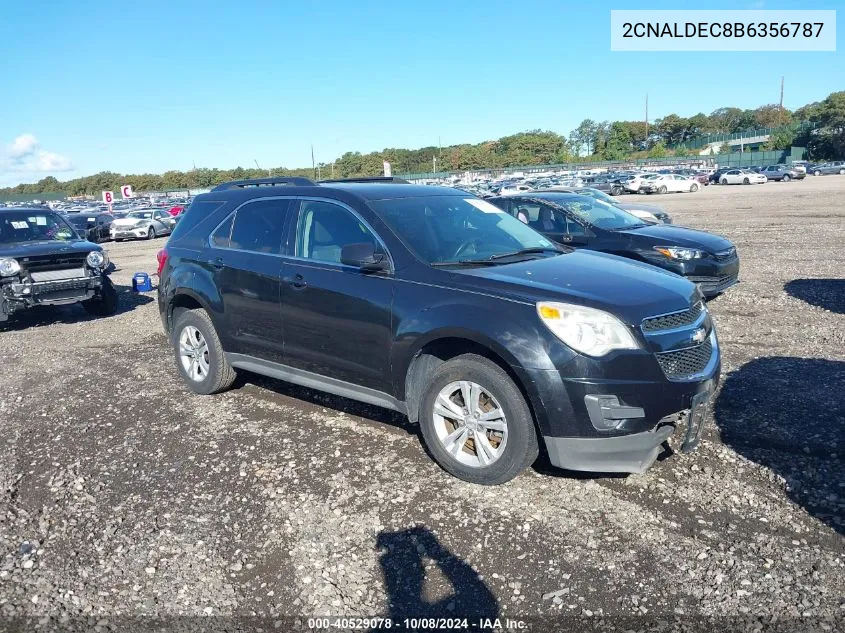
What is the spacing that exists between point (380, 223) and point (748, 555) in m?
3.03

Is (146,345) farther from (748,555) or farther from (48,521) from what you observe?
(748,555)

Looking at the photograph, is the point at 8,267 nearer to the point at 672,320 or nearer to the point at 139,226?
the point at 672,320

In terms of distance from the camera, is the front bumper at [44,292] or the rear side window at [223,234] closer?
the rear side window at [223,234]

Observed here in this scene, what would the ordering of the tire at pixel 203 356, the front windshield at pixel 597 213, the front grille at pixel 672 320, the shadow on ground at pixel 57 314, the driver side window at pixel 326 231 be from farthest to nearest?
the shadow on ground at pixel 57 314 → the front windshield at pixel 597 213 → the tire at pixel 203 356 → the driver side window at pixel 326 231 → the front grille at pixel 672 320

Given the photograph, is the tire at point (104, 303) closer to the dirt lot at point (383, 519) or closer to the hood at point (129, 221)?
the dirt lot at point (383, 519)

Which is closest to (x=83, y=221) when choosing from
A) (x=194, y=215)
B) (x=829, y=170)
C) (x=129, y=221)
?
(x=129, y=221)

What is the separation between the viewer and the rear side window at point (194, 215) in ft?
19.9

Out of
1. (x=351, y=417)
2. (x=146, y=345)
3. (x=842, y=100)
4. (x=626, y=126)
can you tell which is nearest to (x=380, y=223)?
(x=351, y=417)

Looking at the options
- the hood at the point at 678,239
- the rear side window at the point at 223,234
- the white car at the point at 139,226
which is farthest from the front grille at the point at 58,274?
the white car at the point at 139,226

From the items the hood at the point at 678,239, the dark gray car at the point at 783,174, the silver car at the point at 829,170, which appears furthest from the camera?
the silver car at the point at 829,170

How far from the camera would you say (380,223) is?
4727 mm

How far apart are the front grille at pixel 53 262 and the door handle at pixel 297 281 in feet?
20.1

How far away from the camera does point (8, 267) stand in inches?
356

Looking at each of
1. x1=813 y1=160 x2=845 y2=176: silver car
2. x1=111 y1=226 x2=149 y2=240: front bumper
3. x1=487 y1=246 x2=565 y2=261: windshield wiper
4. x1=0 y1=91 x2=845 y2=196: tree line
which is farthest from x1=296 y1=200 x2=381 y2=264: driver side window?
x1=0 y1=91 x2=845 y2=196: tree line
